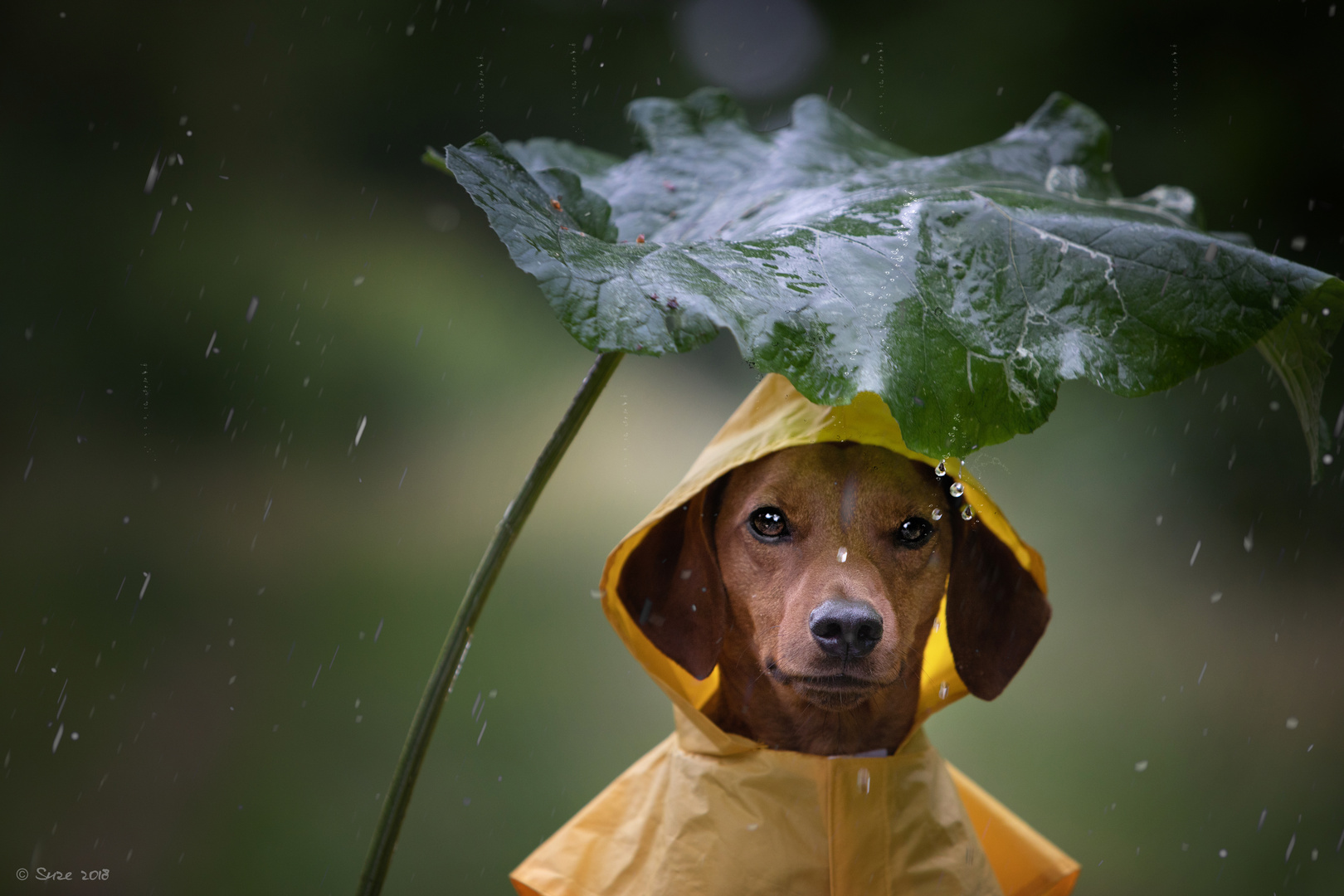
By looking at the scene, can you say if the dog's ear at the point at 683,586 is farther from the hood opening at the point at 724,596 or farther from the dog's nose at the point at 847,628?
the dog's nose at the point at 847,628

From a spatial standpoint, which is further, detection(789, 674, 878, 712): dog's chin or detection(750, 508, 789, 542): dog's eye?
detection(750, 508, 789, 542): dog's eye

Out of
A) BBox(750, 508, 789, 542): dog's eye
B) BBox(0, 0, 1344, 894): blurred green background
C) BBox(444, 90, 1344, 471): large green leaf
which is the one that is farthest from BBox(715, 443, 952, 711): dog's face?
BBox(0, 0, 1344, 894): blurred green background

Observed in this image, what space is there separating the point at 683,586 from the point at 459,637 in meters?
0.30

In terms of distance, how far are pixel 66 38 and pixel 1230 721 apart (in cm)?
353

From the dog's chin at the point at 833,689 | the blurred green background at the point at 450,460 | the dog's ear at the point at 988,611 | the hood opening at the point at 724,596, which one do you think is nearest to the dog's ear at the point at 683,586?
the hood opening at the point at 724,596

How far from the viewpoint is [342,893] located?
2039 mm

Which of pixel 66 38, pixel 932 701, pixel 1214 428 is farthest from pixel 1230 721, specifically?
pixel 66 38

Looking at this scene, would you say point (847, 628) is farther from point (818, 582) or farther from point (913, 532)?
point (913, 532)

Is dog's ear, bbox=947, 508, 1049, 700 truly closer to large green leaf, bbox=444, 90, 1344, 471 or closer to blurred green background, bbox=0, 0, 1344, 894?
large green leaf, bbox=444, 90, 1344, 471

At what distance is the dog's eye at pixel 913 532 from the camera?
1.03 m

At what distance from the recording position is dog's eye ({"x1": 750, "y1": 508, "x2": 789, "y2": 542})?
1025mm

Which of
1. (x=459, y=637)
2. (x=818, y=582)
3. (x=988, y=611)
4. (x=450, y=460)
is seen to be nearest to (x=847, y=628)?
(x=818, y=582)

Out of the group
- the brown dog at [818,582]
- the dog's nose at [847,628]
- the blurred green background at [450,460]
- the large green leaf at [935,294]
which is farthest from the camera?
the blurred green background at [450,460]

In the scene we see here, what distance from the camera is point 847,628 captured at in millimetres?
878
